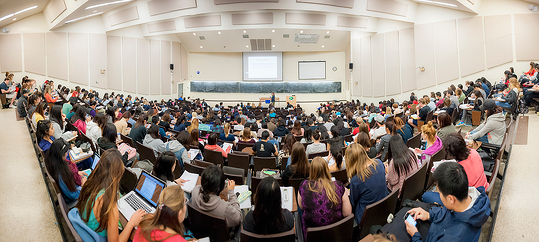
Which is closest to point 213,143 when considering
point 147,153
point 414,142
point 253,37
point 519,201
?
point 147,153

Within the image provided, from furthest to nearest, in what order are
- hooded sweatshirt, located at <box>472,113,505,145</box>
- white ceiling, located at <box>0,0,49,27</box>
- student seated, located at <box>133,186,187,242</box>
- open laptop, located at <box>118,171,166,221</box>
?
white ceiling, located at <box>0,0,49,27</box>
hooded sweatshirt, located at <box>472,113,505,145</box>
open laptop, located at <box>118,171,166,221</box>
student seated, located at <box>133,186,187,242</box>

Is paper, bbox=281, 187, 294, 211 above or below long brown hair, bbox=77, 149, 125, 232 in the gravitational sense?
below

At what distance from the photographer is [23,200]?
2865 mm

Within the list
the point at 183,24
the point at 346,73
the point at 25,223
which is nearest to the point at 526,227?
the point at 25,223

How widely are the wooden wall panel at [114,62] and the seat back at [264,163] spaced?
15.2m

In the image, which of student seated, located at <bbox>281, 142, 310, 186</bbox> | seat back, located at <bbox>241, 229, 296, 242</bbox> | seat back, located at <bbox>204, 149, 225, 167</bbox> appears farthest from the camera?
seat back, located at <bbox>204, 149, 225, 167</bbox>

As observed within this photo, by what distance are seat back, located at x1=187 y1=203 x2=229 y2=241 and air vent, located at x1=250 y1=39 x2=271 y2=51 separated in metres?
17.9

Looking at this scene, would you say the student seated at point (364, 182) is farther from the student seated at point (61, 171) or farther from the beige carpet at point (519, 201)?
the student seated at point (61, 171)

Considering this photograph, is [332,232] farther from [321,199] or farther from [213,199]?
[213,199]

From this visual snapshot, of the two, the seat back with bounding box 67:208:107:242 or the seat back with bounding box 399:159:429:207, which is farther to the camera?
the seat back with bounding box 399:159:429:207

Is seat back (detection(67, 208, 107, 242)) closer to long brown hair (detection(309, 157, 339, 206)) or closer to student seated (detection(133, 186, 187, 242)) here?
student seated (detection(133, 186, 187, 242))

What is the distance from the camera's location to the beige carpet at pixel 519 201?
7.68 ft

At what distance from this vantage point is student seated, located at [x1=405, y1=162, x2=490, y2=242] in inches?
72.1

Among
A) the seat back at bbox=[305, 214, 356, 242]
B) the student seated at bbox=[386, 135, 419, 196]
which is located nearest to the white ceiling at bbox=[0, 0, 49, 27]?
the seat back at bbox=[305, 214, 356, 242]
